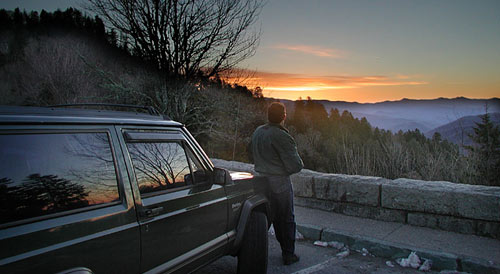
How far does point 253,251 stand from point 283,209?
1016 millimetres

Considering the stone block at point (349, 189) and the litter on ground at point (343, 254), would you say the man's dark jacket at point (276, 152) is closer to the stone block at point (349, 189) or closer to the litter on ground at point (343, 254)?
the litter on ground at point (343, 254)

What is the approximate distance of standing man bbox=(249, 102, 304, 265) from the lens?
14.8ft

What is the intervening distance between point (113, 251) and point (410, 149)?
8.54 meters

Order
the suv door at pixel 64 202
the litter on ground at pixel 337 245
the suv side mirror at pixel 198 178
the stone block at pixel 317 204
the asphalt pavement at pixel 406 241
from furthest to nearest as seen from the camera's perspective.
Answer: the stone block at pixel 317 204
the litter on ground at pixel 337 245
the asphalt pavement at pixel 406 241
the suv side mirror at pixel 198 178
the suv door at pixel 64 202

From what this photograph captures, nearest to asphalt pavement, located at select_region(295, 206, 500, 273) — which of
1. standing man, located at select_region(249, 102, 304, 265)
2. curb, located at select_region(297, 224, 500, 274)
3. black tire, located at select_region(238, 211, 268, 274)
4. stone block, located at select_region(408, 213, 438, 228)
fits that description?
curb, located at select_region(297, 224, 500, 274)

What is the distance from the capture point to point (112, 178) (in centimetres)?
227

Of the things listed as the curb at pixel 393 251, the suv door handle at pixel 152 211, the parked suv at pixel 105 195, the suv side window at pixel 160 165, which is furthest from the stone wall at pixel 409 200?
the suv door handle at pixel 152 211

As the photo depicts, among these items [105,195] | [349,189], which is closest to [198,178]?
[105,195]

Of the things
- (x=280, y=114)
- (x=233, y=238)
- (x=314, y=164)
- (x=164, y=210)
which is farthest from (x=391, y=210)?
(x=314, y=164)

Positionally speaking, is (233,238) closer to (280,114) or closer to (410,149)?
(280,114)

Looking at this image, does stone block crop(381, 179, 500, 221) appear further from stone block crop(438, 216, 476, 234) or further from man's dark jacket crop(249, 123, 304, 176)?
man's dark jacket crop(249, 123, 304, 176)

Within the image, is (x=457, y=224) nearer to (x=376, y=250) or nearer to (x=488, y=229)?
(x=488, y=229)

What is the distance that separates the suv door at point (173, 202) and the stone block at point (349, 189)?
11.5 feet

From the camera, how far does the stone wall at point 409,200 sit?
202 inches
